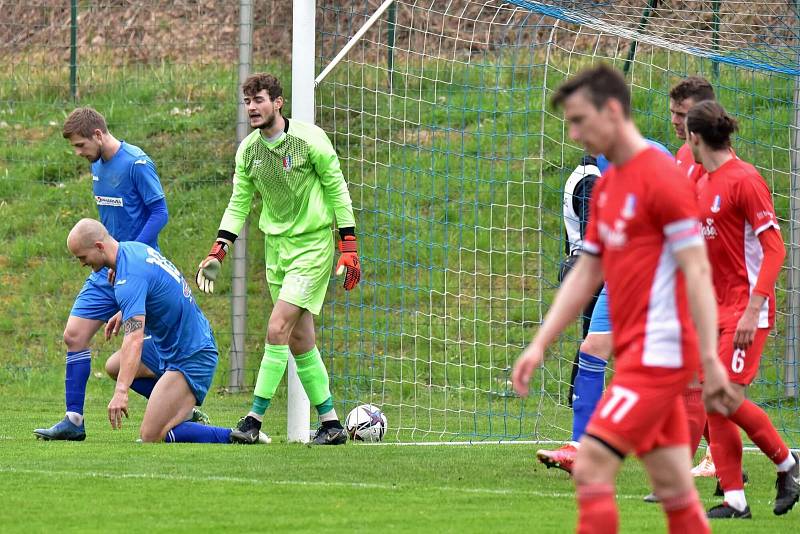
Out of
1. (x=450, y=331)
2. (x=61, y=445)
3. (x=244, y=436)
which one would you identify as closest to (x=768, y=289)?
(x=244, y=436)

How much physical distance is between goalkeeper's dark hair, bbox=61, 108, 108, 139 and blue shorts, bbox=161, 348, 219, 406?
65.9 inches

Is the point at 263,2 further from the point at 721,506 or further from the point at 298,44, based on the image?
the point at 721,506

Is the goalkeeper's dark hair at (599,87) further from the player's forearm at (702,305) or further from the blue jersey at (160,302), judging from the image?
the blue jersey at (160,302)

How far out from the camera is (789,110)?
12461 millimetres

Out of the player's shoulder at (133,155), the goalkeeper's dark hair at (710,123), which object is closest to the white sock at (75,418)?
the player's shoulder at (133,155)

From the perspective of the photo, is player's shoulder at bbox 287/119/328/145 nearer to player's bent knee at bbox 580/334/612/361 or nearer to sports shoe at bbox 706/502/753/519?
player's bent knee at bbox 580/334/612/361

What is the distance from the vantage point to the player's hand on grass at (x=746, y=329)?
6613 millimetres

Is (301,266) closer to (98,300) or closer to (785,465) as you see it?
(98,300)

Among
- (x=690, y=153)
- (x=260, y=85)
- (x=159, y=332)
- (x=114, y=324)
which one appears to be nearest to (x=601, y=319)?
(x=690, y=153)

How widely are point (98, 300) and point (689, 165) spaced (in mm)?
4277

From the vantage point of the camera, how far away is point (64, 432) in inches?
363

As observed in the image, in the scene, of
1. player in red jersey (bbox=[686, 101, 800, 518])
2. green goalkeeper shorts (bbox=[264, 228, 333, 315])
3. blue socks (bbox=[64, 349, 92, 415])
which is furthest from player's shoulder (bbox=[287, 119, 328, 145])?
player in red jersey (bbox=[686, 101, 800, 518])

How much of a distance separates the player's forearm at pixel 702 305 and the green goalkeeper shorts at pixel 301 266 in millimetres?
4721

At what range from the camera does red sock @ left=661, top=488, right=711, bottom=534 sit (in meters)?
4.59
